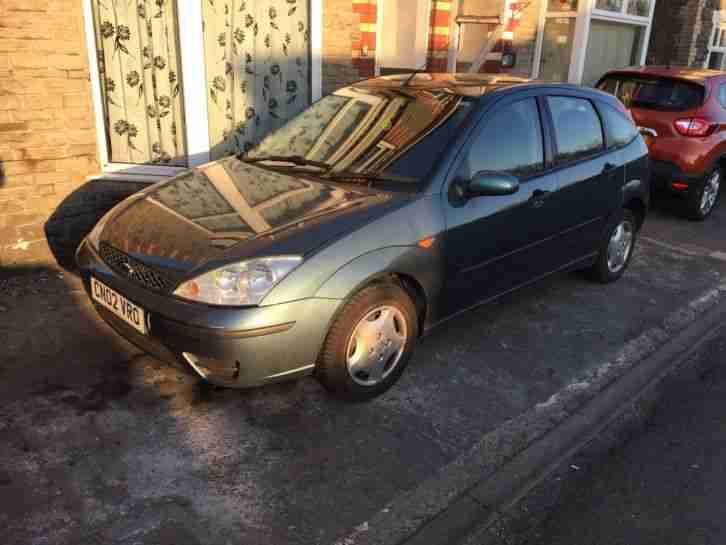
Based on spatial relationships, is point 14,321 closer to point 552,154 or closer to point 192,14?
point 192,14

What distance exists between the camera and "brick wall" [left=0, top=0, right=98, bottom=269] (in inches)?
189

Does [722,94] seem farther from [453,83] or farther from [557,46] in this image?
[453,83]

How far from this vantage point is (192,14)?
562 centimetres

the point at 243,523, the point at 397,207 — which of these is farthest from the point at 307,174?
the point at 243,523

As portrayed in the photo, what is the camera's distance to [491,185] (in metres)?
3.47

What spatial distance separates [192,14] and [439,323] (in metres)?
3.76

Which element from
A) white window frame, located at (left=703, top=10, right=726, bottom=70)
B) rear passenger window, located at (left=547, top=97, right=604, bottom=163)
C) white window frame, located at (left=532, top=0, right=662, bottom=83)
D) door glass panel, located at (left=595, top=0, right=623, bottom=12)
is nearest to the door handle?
rear passenger window, located at (left=547, top=97, right=604, bottom=163)

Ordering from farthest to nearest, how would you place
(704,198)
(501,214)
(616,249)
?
(704,198), (616,249), (501,214)

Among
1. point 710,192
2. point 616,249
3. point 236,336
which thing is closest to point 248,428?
point 236,336

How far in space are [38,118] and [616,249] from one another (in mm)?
4822

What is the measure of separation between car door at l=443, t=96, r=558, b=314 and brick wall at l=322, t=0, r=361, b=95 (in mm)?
3152

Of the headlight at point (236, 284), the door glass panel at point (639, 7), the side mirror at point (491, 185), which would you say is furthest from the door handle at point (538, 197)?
the door glass panel at point (639, 7)

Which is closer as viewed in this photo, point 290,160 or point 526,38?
point 290,160

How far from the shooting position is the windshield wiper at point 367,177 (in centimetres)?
350
